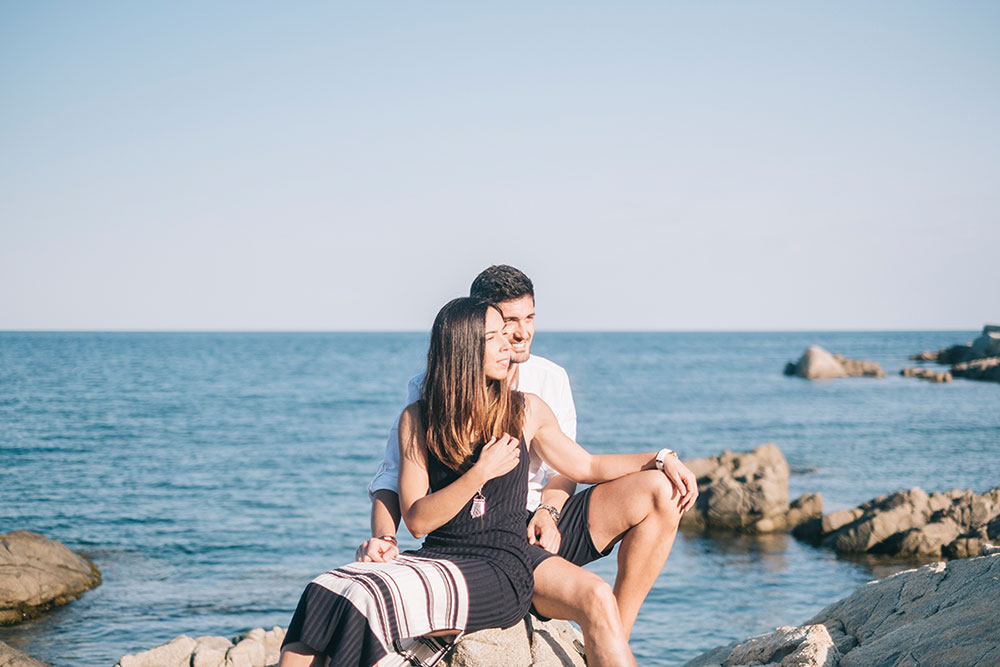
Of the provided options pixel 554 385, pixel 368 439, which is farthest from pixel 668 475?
pixel 368 439

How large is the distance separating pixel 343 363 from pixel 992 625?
75567 millimetres

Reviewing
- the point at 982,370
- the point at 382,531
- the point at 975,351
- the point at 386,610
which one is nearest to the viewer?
the point at 386,610

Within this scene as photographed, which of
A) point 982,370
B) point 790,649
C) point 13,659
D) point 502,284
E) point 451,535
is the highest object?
point 502,284

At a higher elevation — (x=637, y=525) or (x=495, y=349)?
(x=495, y=349)

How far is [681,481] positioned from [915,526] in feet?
38.2

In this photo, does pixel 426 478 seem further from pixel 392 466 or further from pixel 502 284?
pixel 502 284

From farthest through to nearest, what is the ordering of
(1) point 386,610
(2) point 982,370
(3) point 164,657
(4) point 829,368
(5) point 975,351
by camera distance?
(5) point 975,351 < (4) point 829,368 < (2) point 982,370 < (3) point 164,657 < (1) point 386,610

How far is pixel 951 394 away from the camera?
42.5 metres

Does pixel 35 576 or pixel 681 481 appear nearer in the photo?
pixel 681 481

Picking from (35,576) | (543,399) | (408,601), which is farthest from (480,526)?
(35,576)

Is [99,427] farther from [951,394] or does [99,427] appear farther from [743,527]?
[951,394]

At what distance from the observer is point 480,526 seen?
431 centimetres

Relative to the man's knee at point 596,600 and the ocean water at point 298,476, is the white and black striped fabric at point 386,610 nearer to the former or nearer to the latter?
the man's knee at point 596,600

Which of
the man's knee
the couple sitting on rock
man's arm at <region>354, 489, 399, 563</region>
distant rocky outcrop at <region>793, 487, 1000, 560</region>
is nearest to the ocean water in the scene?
distant rocky outcrop at <region>793, 487, 1000, 560</region>
